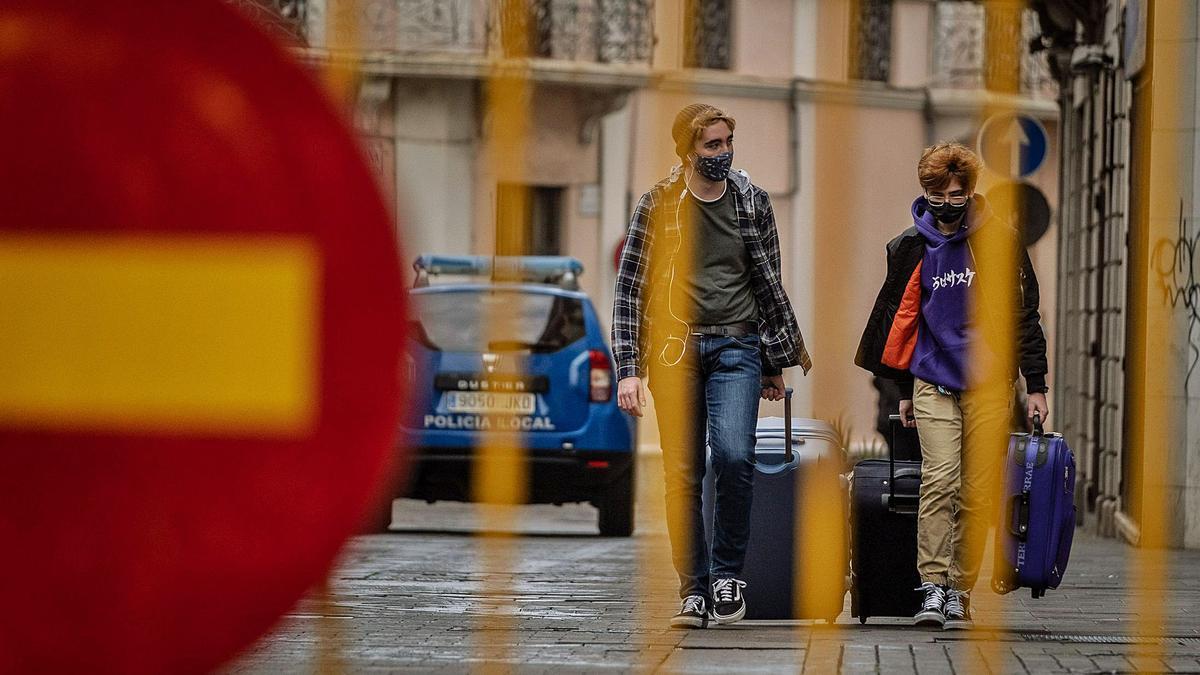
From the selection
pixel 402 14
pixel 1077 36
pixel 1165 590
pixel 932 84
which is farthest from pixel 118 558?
pixel 932 84

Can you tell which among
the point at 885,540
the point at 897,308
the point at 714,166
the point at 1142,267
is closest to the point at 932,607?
the point at 885,540

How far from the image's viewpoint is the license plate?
13.9 metres

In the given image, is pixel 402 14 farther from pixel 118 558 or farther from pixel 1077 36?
pixel 118 558

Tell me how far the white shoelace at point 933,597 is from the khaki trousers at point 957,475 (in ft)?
0.07

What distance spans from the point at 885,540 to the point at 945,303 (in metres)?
0.76

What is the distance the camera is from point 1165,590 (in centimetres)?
988

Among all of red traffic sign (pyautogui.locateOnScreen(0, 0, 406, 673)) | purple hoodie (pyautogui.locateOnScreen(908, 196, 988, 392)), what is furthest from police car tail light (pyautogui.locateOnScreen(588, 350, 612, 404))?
red traffic sign (pyautogui.locateOnScreen(0, 0, 406, 673))

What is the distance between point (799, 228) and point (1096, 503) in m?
11.1

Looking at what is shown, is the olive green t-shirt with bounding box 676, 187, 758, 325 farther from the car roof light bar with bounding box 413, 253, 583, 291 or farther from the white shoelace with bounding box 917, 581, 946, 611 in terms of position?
the car roof light bar with bounding box 413, 253, 583, 291

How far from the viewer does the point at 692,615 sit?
7.46 m

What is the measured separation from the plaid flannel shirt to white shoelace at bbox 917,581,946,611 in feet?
2.50

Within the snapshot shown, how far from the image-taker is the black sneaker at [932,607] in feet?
24.6

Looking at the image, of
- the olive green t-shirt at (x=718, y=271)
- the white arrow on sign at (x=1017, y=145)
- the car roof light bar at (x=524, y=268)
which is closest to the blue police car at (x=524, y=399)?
the car roof light bar at (x=524, y=268)

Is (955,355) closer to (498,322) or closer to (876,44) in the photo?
(498,322)
